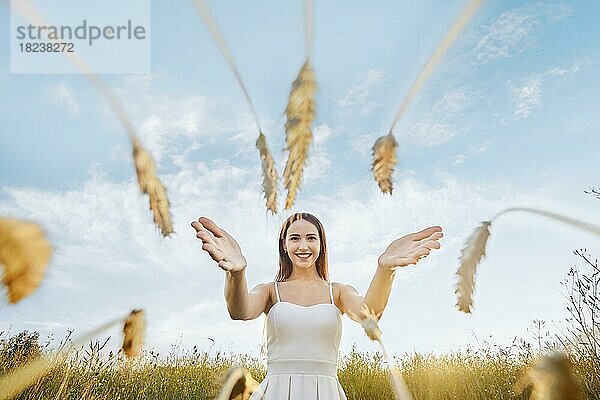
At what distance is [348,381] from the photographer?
702cm

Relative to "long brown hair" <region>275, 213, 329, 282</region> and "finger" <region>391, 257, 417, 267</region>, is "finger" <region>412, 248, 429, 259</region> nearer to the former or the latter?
"finger" <region>391, 257, 417, 267</region>

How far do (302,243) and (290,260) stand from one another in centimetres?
15

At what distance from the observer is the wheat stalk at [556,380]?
33.1 inches

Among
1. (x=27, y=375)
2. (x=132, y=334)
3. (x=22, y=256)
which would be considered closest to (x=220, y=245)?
(x=132, y=334)

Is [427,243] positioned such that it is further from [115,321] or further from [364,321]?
[115,321]

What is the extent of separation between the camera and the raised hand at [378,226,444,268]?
2.59 metres

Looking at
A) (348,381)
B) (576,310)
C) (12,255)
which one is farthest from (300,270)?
(348,381)

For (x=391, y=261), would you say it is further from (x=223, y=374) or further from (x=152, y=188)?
(x=223, y=374)

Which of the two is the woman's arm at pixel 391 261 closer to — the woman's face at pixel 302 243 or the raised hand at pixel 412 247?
the raised hand at pixel 412 247

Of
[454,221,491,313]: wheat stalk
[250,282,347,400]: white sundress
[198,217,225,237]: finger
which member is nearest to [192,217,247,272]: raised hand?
[198,217,225,237]: finger

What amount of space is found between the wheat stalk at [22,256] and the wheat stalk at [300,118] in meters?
0.60

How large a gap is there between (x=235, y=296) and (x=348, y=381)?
458 centimetres

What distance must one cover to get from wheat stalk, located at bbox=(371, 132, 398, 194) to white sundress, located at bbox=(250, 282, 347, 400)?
4.38ft

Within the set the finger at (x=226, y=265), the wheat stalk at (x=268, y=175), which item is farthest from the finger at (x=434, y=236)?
the wheat stalk at (x=268, y=175)
